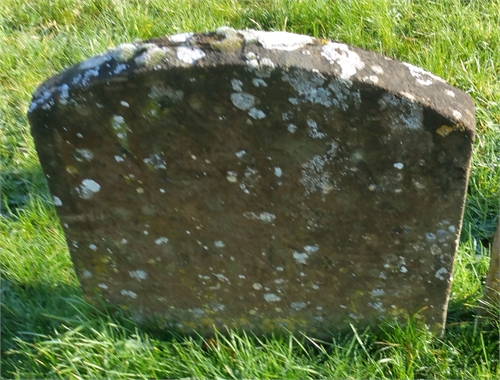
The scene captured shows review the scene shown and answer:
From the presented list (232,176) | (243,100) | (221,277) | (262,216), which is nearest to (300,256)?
(262,216)

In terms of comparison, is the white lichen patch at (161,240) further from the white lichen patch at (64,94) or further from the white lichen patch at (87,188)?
the white lichen patch at (64,94)

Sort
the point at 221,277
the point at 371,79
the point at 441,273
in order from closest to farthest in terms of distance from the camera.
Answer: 1. the point at 371,79
2. the point at 441,273
3. the point at 221,277

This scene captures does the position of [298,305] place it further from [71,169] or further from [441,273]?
[71,169]

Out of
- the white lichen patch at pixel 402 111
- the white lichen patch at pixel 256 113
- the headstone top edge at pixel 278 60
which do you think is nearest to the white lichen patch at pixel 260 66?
the headstone top edge at pixel 278 60

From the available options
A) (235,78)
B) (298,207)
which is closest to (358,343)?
(298,207)

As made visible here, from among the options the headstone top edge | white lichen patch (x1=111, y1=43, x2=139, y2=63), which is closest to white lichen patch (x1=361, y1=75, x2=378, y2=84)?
the headstone top edge

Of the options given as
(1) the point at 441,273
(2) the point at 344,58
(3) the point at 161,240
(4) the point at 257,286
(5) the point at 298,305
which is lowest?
(5) the point at 298,305

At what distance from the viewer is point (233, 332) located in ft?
7.84

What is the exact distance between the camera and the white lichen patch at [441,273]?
6.95ft

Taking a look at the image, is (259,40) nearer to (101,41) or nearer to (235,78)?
(235,78)

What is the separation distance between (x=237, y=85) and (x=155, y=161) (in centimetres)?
43

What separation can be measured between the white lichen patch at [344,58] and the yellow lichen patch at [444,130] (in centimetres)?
30

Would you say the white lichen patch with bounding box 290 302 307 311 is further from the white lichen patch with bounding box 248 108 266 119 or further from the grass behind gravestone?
the white lichen patch with bounding box 248 108 266 119

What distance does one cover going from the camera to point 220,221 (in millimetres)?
2078
